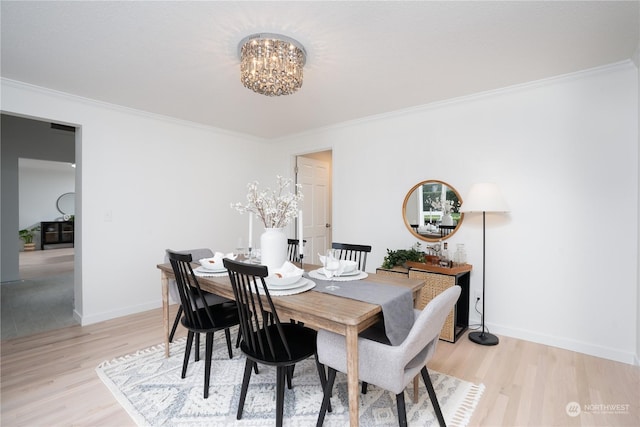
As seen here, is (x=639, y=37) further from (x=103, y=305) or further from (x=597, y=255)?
(x=103, y=305)

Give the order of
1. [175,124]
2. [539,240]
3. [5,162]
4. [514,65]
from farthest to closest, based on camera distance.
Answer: [5,162] → [175,124] → [539,240] → [514,65]

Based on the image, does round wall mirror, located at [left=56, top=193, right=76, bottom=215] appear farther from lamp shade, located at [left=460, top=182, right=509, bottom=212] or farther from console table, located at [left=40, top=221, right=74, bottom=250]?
lamp shade, located at [left=460, top=182, right=509, bottom=212]

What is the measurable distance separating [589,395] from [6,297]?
656cm

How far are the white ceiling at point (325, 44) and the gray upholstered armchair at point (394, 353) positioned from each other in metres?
1.66

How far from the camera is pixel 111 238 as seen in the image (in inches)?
134

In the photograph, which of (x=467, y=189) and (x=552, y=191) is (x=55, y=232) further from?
(x=552, y=191)

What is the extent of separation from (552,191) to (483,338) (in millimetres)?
1475

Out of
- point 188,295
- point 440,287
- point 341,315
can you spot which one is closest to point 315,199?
point 440,287

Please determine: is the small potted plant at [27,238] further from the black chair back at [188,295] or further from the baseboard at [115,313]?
the black chair back at [188,295]

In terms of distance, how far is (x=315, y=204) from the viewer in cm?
518

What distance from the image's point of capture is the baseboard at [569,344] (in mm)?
2398

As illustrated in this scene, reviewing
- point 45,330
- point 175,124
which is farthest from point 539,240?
point 45,330

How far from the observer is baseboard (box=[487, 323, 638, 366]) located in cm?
240

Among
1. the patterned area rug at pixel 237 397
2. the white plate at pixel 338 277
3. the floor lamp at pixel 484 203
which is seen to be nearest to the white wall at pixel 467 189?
the floor lamp at pixel 484 203
